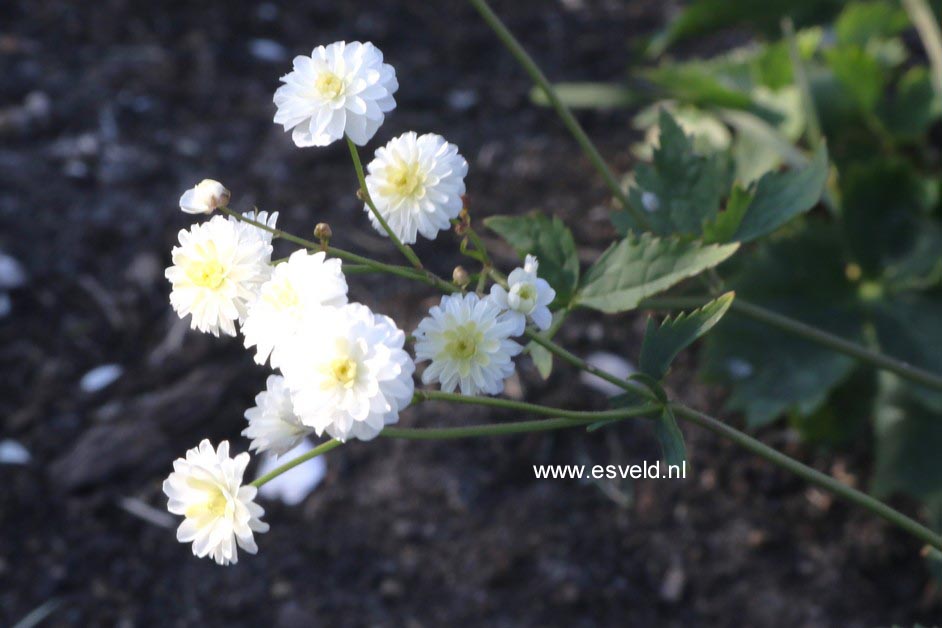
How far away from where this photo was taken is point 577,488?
5.55 ft

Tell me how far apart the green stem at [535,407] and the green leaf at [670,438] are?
0.01 meters

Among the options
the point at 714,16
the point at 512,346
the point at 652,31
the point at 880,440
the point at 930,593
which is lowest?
the point at 930,593

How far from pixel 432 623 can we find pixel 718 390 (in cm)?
71

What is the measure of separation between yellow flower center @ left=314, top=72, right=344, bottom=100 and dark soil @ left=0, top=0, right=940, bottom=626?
893 millimetres

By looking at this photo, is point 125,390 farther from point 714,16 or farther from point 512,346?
point 714,16

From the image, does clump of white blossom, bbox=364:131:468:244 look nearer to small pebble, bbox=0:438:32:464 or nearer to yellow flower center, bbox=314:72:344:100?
yellow flower center, bbox=314:72:344:100

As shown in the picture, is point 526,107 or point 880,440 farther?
point 526,107

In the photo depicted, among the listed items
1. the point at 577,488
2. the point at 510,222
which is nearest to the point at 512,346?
the point at 510,222

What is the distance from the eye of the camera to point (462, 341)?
0.85m

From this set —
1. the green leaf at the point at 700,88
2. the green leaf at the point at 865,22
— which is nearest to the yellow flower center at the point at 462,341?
the green leaf at the point at 700,88

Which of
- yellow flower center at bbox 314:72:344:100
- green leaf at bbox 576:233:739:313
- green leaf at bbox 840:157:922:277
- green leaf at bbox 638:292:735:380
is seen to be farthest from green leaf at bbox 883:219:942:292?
yellow flower center at bbox 314:72:344:100

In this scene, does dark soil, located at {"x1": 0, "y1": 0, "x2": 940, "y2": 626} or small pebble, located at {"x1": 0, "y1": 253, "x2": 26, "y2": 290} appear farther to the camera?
small pebble, located at {"x1": 0, "y1": 253, "x2": 26, "y2": 290}

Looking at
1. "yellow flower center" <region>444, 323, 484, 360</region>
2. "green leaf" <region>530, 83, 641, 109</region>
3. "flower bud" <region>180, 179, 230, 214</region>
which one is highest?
"flower bud" <region>180, 179, 230, 214</region>

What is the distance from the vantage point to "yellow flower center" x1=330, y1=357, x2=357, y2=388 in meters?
0.75
